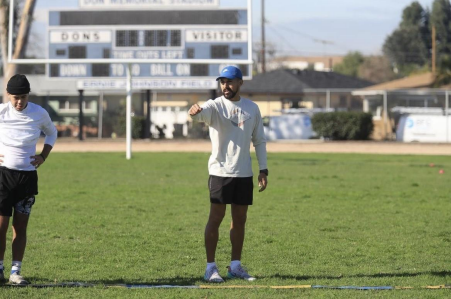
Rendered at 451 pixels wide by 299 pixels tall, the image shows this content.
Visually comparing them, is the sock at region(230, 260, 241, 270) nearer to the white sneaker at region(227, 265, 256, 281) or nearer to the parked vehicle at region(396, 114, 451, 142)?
the white sneaker at region(227, 265, 256, 281)

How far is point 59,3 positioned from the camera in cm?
2655

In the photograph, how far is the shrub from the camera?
139 ft

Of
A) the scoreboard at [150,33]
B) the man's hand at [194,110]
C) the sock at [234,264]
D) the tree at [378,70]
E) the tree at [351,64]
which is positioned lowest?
the sock at [234,264]

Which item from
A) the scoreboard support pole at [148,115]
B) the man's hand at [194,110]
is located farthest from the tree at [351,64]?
the man's hand at [194,110]

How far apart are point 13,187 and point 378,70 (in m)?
97.8

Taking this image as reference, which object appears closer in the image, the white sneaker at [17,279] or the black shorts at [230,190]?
the white sneaker at [17,279]

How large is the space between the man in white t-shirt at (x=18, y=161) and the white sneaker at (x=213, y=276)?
1.57 m

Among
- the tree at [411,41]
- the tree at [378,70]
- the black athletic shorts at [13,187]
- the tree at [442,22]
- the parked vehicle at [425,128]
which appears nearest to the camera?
the black athletic shorts at [13,187]

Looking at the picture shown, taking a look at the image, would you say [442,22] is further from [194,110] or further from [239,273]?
[194,110]

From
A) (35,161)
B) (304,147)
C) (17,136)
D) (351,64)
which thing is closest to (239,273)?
(35,161)

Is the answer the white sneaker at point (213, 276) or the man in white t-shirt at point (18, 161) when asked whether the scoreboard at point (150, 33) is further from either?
the man in white t-shirt at point (18, 161)

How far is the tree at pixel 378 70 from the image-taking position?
327 ft

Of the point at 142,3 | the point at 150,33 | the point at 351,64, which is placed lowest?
the point at 150,33

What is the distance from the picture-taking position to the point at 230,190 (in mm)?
7551
